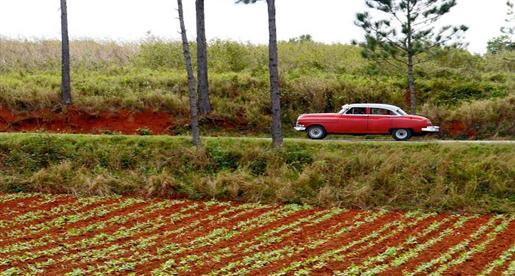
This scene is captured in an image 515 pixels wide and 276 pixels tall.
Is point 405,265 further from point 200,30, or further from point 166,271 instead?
point 200,30

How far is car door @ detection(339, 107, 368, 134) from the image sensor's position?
26.1 meters

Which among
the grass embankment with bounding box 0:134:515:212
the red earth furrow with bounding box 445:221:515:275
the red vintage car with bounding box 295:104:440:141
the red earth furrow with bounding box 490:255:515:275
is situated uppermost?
the red vintage car with bounding box 295:104:440:141

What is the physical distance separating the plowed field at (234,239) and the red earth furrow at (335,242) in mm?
22

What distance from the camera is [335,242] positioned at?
15727 mm

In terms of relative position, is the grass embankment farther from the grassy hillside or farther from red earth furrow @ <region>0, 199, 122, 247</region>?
the grassy hillside

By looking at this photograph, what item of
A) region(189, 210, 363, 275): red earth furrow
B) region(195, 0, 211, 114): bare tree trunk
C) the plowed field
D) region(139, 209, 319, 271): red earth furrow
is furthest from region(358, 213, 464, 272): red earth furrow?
region(195, 0, 211, 114): bare tree trunk

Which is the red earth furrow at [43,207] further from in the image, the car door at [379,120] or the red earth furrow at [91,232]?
the car door at [379,120]

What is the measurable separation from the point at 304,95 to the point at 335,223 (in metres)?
14.4

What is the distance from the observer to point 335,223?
17.8 meters

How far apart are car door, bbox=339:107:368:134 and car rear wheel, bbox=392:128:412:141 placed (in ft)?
3.81

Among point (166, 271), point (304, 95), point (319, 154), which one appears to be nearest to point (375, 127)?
point (319, 154)

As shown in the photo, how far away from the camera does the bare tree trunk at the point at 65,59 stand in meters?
29.6

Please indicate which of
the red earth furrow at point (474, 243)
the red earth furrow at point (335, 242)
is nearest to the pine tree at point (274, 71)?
the red earth furrow at point (335, 242)

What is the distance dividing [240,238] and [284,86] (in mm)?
17062
